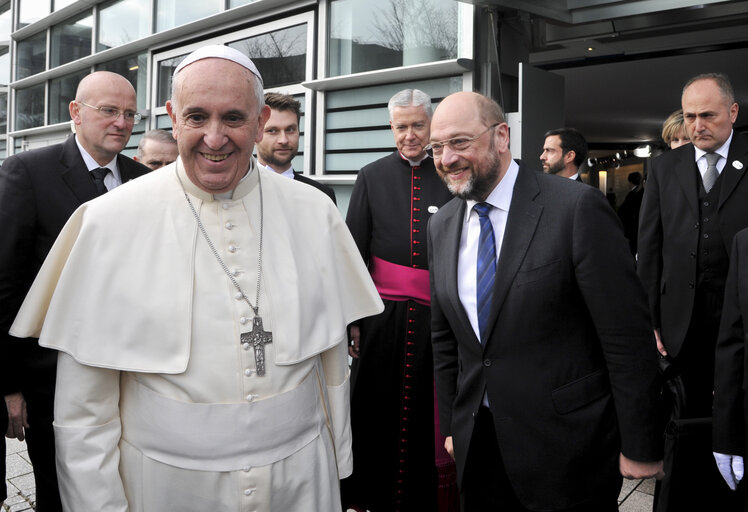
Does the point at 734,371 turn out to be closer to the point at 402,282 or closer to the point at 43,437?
the point at 402,282

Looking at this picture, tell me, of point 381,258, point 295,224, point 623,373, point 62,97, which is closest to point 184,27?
point 62,97

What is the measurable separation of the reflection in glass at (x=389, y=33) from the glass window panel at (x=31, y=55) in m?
8.01

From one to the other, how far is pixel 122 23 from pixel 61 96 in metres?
Result: 2.69

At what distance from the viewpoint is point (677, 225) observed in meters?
3.56

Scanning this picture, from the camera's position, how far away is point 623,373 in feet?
6.54

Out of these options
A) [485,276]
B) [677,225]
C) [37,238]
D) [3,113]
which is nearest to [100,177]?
[37,238]

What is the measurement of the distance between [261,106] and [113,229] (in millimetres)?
523

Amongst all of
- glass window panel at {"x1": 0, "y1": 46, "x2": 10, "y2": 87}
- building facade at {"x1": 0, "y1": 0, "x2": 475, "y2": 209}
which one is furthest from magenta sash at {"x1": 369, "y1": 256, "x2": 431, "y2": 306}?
glass window panel at {"x1": 0, "y1": 46, "x2": 10, "y2": 87}

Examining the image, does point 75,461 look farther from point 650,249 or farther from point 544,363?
point 650,249

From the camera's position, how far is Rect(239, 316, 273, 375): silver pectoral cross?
1.65 metres

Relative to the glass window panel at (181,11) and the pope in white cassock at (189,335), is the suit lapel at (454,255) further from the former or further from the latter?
the glass window panel at (181,11)

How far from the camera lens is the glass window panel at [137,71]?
8.77 m

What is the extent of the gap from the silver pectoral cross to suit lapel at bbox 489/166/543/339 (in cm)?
80

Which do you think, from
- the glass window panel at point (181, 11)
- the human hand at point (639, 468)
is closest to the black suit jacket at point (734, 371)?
the human hand at point (639, 468)
